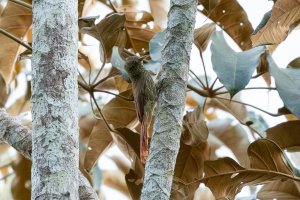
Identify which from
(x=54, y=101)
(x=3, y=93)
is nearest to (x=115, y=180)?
(x=3, y=93)

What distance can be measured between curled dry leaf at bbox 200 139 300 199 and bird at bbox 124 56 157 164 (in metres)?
0.22

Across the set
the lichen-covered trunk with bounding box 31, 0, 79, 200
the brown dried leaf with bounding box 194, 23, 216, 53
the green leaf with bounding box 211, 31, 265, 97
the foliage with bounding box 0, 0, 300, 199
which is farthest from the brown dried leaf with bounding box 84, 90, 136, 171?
the lichen-covered trunk with bounding box 31, 0, 79, 200

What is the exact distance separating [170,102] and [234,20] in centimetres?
77

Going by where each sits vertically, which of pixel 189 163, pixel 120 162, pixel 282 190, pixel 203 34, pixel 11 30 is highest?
pixel 11 30

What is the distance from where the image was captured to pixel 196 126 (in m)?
1.84

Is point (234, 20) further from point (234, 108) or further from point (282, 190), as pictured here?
point (282, 190)

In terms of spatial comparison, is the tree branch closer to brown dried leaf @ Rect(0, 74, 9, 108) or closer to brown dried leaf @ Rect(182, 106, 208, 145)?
brown dried leaf @ Rect(182, 106, 208, 145)

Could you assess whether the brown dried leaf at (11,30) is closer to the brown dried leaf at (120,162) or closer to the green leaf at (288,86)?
the brown dried leaf at (120,162)

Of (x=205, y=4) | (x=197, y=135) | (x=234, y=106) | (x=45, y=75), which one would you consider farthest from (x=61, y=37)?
(x=234, y=106)

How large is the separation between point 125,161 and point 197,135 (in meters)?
0.80

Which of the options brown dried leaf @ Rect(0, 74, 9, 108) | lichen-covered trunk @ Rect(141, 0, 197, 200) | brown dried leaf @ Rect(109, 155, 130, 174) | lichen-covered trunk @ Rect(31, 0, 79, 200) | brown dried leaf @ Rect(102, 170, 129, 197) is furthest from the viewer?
brown dried leaf @ Rect(102, 170, 129, 197)

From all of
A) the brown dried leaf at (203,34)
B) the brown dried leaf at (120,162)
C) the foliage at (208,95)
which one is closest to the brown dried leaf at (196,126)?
the foliage at (208,95)

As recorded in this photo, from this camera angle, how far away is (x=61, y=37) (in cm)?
133

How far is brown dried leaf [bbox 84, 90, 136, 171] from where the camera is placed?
2.12 meters
